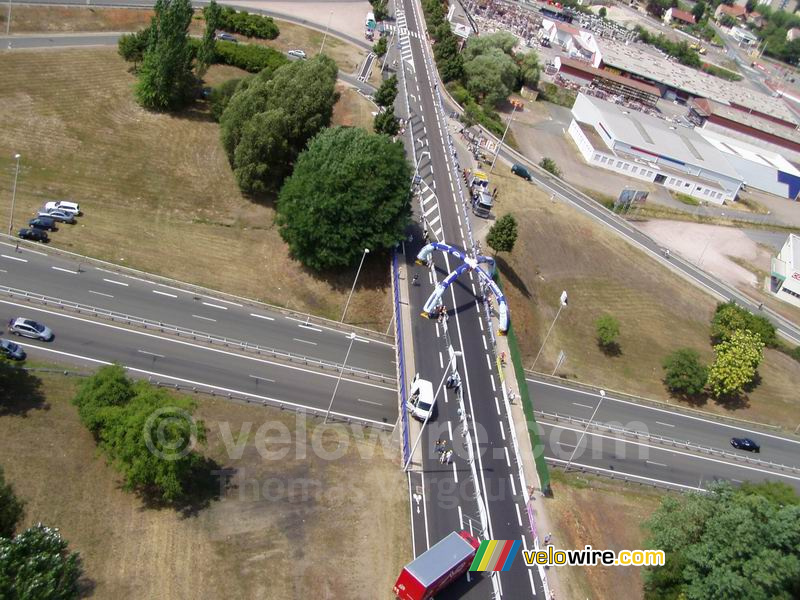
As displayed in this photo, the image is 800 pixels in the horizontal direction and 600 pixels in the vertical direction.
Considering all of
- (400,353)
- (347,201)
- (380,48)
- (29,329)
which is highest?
(380,48)

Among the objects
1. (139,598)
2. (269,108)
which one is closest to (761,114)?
(269,108)

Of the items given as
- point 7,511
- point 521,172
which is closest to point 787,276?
point 521,172

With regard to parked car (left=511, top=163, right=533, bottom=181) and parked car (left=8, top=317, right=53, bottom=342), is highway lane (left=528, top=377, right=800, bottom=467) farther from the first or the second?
parked car (left=8, top=317, right=53, bottom=342)

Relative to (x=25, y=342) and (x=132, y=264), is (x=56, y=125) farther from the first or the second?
(x=25, y=342)

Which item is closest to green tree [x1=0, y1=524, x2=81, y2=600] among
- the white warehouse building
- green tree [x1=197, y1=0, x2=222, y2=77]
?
green tree [x1=197, y1=0, x2=222, y2=77]

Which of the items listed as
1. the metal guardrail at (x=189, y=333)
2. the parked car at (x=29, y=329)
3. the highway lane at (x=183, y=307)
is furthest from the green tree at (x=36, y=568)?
the highway lane at (x=183, y=307)

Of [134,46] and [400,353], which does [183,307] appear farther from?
[134,46]

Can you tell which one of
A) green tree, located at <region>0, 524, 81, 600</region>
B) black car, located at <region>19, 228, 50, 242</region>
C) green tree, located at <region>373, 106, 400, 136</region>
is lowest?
black car, located at <region>19, 228, 50, 242</region>
